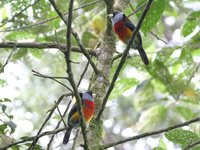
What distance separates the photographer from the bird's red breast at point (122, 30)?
3090mm

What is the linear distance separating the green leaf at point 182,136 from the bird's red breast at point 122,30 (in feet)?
3.46

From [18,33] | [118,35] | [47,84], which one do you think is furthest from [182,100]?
[47,84]

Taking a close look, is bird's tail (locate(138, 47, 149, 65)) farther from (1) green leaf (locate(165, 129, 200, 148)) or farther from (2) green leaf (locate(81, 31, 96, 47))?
(1) green leaf (locate(165, 129, 200, 148))

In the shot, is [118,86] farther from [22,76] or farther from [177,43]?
[22,76]

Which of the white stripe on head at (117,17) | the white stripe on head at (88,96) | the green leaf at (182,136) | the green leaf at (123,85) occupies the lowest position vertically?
the green leaf at (182,136)

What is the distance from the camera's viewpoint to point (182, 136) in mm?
2254

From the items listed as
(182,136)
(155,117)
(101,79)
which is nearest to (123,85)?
(155,117)

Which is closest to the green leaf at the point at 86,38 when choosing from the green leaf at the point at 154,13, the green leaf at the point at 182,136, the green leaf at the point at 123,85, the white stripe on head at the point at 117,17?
the green leaf at the point at 123,85

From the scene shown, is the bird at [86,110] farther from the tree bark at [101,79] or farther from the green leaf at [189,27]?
the green leaf at [189,27]

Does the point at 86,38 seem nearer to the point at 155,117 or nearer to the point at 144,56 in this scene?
the point at 144,56

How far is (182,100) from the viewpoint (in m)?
3.67

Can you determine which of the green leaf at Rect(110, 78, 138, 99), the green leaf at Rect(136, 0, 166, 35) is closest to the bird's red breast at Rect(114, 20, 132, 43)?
the green leaf at Rect(110, 78, 138, 99)

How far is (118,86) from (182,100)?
0.63m

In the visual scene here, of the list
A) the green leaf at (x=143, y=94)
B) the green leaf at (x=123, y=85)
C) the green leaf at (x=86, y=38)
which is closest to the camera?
the green leaf at (x=123, y=85)
